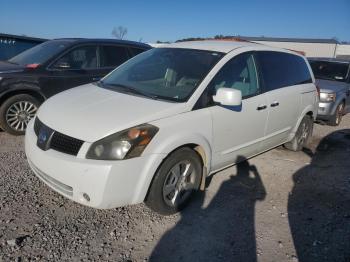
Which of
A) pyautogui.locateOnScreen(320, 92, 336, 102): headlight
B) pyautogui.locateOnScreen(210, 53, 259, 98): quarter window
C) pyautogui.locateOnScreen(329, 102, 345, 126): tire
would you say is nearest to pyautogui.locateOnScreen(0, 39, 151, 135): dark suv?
pyautogui.locateOnScreen(210, 53, 259, 98): quarter window

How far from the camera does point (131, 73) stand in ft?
13.7

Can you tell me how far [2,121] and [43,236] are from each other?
3148 millimetres

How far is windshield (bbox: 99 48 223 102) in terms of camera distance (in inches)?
139

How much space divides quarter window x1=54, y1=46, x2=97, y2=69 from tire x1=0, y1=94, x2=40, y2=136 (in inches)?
31.2

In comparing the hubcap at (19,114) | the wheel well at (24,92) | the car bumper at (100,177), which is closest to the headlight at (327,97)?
the car bumper at (100,177)

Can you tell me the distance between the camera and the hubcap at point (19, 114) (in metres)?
5.48

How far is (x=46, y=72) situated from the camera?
18.7ft

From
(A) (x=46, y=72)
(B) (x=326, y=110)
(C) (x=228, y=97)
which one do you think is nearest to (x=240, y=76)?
(C) (x=228, y=97)

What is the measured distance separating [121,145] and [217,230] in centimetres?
131

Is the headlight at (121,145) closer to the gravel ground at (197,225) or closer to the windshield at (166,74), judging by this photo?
the windshield at (166,74)

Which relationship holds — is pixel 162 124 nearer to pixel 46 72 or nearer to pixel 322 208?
pixel 322 208

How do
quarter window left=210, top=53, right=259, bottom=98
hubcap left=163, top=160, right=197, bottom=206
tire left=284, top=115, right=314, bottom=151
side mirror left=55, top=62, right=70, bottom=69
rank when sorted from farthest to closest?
side mirror left=55, top=62, right=70, bottom=69 < tire left=284, top=115, right=314, bottom=151 < quarter window left=210, top=53, right=259, bottom=98 < hubcap left=163, top=160, right=197, bottom=206

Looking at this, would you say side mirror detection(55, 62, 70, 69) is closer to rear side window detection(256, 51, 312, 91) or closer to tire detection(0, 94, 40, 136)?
tire detection(0, 94, 40, 136)

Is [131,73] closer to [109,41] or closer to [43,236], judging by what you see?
[43,236]
